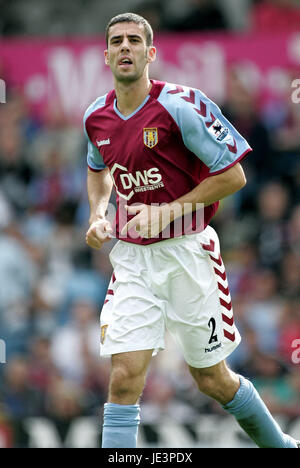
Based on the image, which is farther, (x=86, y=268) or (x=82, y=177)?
(x=82, y=177)

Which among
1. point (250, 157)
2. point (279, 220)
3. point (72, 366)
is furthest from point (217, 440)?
point (250, 157)

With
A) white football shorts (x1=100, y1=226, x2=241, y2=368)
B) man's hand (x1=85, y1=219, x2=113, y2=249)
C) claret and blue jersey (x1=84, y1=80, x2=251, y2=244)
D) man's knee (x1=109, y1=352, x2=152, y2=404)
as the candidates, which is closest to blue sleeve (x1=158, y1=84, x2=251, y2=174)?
claret and blue jersey (x1=84, y1=80, x2=251, y2=244)

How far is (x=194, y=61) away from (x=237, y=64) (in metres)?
0.50

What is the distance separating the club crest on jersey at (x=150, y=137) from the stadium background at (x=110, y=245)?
10.6 feet

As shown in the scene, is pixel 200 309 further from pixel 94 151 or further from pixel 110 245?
pixel 110 245

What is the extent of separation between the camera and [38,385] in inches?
359

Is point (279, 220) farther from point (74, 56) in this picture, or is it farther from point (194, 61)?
point (74, 56)

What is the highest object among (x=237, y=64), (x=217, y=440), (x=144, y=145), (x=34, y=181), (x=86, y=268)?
(x=237, y=64)

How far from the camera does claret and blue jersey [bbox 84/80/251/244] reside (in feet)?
16.8

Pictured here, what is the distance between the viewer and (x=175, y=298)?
17.5 feet

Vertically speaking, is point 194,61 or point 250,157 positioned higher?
point 194,61

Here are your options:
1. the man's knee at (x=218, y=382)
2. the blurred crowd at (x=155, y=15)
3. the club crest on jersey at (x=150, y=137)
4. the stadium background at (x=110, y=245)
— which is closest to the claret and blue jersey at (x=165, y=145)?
the club crest on jersey at (x=150, y=137)

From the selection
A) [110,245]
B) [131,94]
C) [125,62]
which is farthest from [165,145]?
[110,245]

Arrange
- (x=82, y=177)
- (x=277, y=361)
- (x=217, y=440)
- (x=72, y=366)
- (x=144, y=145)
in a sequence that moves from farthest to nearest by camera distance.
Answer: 1. (x=82, y=177)
2. (x=72, y=366)
3. (x=277, y=361)
4. (x=217, y=440)
5. (x=144, y=145)
